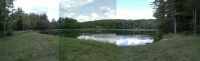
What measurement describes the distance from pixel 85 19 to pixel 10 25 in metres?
1.44

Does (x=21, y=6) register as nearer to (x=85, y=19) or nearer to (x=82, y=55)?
(x=82, y=55)

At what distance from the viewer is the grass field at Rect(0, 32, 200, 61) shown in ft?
6.80

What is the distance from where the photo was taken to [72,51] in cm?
217

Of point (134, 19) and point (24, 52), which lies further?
point (24, 52)

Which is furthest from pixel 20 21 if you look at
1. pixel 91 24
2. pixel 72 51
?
pixel 91 24

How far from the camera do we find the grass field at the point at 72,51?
2.07 meters

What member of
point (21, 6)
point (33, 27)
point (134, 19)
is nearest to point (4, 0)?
point (21, 6)

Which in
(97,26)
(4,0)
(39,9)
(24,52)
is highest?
(4,0)

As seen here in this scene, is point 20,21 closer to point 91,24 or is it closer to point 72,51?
point 72,51

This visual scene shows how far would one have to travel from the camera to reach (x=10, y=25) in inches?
117

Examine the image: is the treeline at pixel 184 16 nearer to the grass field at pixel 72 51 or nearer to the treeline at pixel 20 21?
the grass field at pixel 72 51

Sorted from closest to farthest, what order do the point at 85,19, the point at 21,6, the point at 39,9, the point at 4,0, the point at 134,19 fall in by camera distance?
the point at 85,19 < the point at 134,19 < the point at 39,9 < the point at 21,6 < the point at 4,0

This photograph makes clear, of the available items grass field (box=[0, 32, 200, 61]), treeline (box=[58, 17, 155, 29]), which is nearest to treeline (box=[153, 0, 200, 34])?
grass field (box=[0, 32, 200, 61])

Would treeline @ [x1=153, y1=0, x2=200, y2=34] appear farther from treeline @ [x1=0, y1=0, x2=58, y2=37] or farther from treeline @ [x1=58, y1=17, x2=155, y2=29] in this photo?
treeline @ [x1=58, y1=17, x2=155, y2=29]
